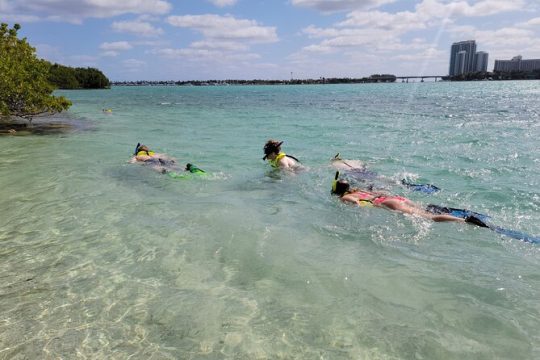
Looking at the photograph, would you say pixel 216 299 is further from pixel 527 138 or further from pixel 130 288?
pixel 527 138

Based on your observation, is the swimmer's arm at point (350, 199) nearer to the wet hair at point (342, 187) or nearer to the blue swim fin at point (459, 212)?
the wet hair at point (342, 187)

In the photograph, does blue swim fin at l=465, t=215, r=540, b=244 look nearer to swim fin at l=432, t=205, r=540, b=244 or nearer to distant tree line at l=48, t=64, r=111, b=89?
swim fin at l=432, t=205, r=540, b=244

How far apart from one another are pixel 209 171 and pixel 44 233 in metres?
5.48

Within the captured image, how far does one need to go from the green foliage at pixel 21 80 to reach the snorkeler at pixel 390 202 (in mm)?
16323

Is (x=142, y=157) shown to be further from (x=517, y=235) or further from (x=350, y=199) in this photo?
(x=517, y=235)

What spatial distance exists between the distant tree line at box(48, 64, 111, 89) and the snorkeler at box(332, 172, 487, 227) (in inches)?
A: 4435

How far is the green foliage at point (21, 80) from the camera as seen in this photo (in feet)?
58.7

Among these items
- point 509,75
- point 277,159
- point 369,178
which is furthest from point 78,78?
point 509,75

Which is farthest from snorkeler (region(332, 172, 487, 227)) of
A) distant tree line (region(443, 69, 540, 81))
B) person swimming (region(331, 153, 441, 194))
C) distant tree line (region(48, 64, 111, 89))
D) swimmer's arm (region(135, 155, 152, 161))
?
distant tree line (region(443, 69, 540, 81))

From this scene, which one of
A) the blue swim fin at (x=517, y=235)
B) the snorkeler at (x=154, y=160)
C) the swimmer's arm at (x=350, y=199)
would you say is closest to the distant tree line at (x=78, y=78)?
the snorkeler at (x=154, y=160)

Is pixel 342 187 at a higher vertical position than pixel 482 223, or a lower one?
higher

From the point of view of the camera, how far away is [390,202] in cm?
761

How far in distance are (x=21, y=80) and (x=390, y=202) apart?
58.7ft

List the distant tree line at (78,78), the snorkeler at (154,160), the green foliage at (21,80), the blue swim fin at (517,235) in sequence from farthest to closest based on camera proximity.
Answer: the distant tree line at (78,78), the green foliage at (21,80), the snorkeler at (154,160), the blue swim fin at (517,235)
